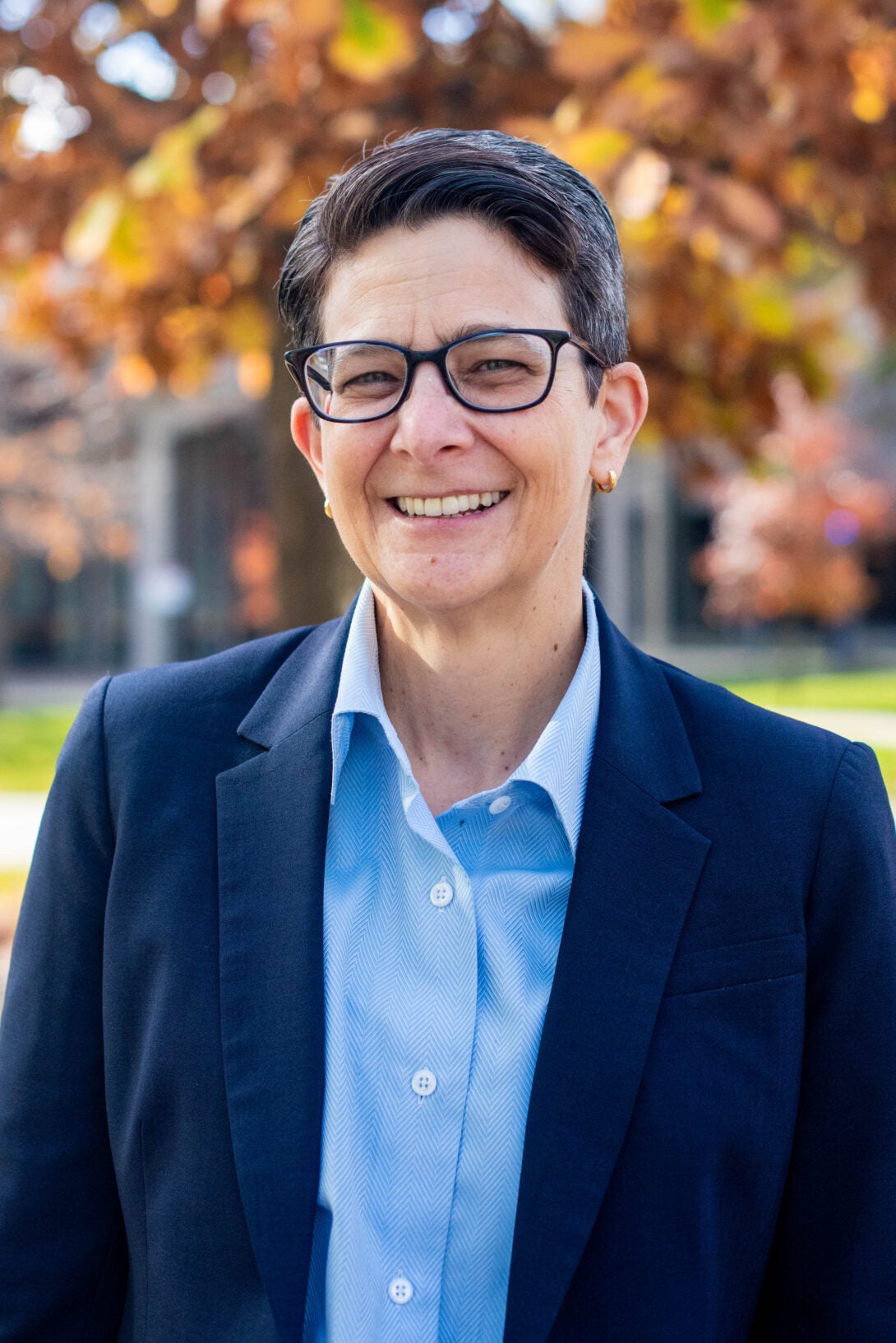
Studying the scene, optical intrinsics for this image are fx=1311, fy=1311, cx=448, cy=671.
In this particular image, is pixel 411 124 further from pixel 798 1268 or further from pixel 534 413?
pixel 798 1268

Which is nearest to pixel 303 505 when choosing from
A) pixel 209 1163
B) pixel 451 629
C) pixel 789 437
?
pixel 451 629

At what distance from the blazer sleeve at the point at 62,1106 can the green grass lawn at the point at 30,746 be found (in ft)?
32.8

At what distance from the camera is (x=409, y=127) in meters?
4.49

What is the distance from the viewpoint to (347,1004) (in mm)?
1842

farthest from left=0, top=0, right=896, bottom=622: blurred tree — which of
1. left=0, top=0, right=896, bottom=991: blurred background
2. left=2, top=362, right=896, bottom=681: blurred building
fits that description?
left=2, top=362, right=896, bottom=681: blurred building

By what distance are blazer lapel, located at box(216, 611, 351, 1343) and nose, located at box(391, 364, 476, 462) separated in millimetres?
440

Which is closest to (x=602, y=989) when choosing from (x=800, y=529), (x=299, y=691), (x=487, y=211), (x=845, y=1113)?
(x=845, y=1113)

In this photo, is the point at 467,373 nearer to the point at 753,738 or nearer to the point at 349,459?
the point at 349,459

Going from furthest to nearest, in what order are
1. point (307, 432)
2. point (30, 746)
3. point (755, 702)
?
point (30, 746), point (755, 702), point (307, 432)

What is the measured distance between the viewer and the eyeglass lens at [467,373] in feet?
5.94

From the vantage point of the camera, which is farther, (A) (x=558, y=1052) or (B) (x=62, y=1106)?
(B) (x=62, y=1106)

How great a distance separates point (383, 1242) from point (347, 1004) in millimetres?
314

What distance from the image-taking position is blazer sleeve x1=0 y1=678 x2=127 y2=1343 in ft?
6.16

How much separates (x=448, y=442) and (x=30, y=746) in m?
15.7
